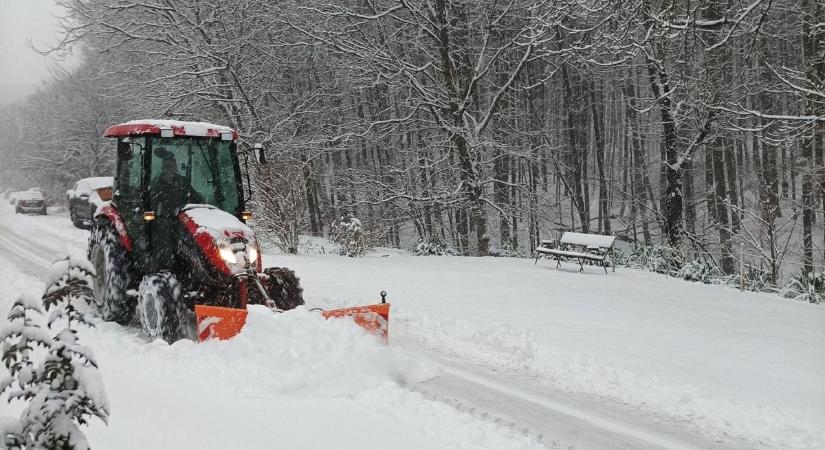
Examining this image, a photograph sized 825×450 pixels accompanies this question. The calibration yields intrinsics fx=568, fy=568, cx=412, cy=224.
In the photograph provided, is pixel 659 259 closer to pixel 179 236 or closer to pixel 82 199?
pixel 179 236

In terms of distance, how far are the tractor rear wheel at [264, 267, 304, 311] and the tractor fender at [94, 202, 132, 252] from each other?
6.38 feet

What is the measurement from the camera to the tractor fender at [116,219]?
727cm

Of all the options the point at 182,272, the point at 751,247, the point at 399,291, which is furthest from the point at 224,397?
the point at 751,247

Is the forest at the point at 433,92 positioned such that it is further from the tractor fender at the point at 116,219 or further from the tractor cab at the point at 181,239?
the tractor cab at the point at 181,239

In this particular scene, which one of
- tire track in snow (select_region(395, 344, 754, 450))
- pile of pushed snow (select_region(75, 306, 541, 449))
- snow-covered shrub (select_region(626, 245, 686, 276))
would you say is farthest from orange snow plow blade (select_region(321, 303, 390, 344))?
snow-covered shrub (select_region(626, 245, 686, 276))

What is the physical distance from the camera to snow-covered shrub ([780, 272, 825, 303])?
32.1 feet

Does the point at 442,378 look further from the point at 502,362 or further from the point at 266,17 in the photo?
the point at 266,17

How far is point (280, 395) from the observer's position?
4781mm

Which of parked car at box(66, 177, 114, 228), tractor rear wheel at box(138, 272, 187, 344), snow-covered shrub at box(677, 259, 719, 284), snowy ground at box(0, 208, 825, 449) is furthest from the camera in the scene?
parked car at box(66, 177, 114, 228)

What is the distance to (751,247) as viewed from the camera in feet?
45.0

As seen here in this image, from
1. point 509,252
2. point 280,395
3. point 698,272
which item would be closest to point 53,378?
point 280,395

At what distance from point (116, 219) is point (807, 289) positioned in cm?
1128

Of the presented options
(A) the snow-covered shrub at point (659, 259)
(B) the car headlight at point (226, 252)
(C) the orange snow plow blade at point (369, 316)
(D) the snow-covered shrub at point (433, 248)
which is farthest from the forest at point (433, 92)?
(C) the orange snow plow blade at point (369, 316)

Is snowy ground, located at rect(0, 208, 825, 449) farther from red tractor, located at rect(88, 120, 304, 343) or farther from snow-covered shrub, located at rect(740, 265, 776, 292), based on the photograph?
snow-covered shrub, located at rect(740, 265, 776, 292)
